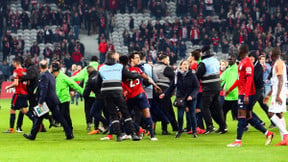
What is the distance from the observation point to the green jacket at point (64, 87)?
18125 mm

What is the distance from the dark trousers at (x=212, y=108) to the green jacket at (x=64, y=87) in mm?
3081

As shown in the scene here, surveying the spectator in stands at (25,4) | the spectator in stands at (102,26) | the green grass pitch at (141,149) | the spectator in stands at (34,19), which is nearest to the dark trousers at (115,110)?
the green grass pitch at (141,149)

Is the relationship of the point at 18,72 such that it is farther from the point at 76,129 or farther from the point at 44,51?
the point at 44,51

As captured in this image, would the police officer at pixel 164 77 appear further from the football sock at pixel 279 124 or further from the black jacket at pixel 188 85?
the football sock at pixel 279 124

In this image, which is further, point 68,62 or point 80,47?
point 80,47

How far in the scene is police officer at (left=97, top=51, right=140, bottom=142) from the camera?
607 inches

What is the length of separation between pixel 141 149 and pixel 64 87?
5.13 m

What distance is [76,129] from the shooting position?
19.8m

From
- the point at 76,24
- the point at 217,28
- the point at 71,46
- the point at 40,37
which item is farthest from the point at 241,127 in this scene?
the point at 76,24

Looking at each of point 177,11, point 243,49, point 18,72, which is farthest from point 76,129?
point 177,11

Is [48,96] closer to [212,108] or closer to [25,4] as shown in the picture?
[212,108]

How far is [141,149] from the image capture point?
13.9 meters

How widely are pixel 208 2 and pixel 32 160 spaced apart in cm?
3906

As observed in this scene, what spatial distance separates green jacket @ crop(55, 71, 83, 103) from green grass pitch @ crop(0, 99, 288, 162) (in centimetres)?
95
